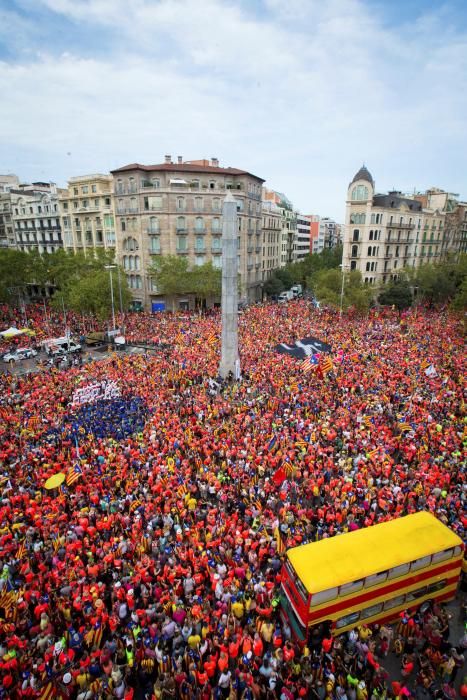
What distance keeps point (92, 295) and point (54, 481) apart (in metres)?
29.3

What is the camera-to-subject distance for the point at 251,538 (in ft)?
41.6

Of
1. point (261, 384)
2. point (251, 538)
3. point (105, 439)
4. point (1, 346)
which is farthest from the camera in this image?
point (1, 346)

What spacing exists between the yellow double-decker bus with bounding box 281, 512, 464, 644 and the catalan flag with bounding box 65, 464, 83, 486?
28.3 feet

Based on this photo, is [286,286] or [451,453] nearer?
[451,453]

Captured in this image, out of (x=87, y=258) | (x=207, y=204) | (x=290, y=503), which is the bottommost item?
(x=290, y=503)

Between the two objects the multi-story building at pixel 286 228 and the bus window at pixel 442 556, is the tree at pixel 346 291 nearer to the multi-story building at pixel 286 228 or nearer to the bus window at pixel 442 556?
the bus window at pixel 442 556

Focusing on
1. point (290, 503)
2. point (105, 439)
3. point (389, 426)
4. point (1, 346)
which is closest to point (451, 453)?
point (389, 426)

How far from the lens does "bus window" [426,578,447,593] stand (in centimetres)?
1083

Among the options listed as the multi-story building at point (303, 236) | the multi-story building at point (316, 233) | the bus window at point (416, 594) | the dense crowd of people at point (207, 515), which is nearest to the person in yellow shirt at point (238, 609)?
the dense crowd of people at point (207, 515)

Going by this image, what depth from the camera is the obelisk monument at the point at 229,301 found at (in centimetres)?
2656

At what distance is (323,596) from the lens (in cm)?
935

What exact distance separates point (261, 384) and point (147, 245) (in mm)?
34760

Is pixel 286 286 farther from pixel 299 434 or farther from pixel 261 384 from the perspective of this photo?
pixel 299 434

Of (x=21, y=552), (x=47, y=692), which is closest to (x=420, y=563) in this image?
(x=47, y=692)
